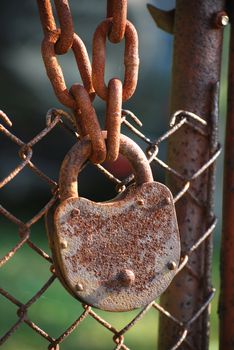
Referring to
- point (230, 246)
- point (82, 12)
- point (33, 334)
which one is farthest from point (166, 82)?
point (230, 246)

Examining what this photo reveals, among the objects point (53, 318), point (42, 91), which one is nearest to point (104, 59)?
point (53, 318)

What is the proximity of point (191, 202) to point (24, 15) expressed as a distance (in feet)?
13.8

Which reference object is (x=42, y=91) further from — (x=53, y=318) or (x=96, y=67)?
(x=96, y=67)

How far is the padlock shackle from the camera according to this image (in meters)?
0.78

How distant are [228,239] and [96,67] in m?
0.54

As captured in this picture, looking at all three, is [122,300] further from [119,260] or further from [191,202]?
[191,202]

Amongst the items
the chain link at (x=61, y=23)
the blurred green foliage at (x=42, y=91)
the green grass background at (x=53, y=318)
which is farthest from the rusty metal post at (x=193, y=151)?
the blurred green foliage at (x=42, y=91)

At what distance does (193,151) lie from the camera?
1.15 metres

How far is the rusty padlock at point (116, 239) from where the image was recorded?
79 cm

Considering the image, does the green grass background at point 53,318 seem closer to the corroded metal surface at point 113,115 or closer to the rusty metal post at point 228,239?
the rusty metal post at point 228,239

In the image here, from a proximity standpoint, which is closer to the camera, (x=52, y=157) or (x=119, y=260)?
(x=119, y=260)

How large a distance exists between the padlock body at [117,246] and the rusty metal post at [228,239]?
356 mm

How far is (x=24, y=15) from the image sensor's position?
508 centimetres

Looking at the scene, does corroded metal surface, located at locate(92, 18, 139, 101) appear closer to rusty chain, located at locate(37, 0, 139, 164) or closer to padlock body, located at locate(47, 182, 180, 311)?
rusty chain, located at locate(37, 0, 139, 164)
